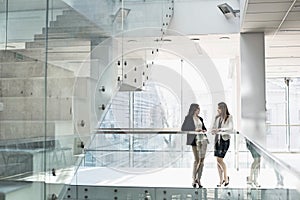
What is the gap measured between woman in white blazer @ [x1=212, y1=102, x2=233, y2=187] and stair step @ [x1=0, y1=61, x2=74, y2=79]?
12.2 feet

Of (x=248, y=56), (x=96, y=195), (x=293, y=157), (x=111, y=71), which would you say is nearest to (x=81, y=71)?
(x=111, y=71)

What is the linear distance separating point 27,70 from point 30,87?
200mm

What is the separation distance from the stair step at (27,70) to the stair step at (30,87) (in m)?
0.03

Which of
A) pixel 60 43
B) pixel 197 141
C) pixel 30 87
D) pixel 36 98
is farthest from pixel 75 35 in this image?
pixel 197 141

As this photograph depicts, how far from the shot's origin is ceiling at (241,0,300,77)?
5314mm

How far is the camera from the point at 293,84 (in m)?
13.9

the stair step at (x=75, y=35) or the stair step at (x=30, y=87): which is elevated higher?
the stair step at (x=75, y=35)

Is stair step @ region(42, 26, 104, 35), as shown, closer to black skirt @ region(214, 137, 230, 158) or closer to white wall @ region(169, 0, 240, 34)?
white wall @ region(169, 0, 240, 34)

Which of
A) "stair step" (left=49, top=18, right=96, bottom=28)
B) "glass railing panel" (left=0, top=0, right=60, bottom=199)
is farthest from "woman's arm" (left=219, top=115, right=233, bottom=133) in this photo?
"glass railing panel" (left=0, top=0, right=60, bottom=199)

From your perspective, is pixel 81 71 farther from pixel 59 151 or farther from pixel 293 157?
pixel 293 157

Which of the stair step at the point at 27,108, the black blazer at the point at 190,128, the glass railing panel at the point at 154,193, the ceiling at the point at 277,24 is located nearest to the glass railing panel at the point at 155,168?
the glass railing panel at the point at 154,193

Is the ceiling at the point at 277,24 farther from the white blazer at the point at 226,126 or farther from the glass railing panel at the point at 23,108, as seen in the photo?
the glass railing panel at the point at 23,108

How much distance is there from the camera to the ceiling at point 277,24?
5.31 meters

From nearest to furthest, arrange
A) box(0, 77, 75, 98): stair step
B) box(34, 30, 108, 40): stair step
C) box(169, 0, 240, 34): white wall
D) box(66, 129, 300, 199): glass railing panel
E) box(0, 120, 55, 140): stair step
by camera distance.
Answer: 1. box(0, 120, 55, 140): stair step
2. box(0, 77, 75, 98): stair step
3. box(34, 30, 108, 40): stair step
4. box(66, 129, 300, 199): glass railing panel
5. box(169, 0, 240, 34): white wall
